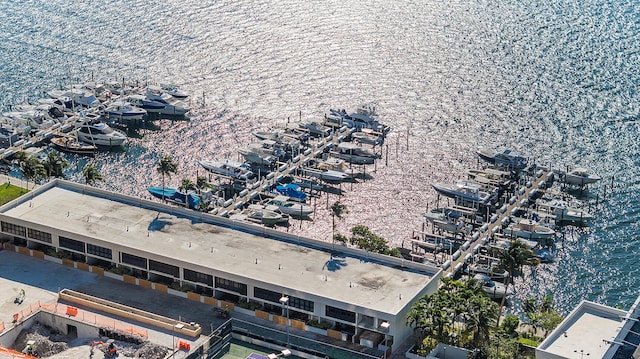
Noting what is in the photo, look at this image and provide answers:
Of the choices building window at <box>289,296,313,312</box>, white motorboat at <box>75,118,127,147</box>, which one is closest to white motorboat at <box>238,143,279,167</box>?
white motorboat at <box>75,118,127,147</box>

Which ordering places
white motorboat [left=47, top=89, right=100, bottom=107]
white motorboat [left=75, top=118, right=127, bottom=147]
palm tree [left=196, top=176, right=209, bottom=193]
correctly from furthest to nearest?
white motorboat [left=47, top=89, right=100, bottom=107] → white motorboat [left=75, top=118, right=127, bottom=147] → palm tree [left=196, top=176, right=209, bottom=193]

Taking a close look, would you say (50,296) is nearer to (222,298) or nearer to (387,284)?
(222,298)

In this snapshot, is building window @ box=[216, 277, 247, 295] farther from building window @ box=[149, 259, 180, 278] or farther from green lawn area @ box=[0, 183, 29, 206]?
green lawn area @ box=[0, 183, 29, 206]

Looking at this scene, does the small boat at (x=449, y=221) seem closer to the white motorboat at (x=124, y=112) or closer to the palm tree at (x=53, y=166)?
the palm tree at (x=53, y=166)

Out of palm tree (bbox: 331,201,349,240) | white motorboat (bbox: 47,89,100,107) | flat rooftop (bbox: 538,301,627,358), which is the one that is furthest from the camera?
white motorboat (bbox: 47,89,100,107)

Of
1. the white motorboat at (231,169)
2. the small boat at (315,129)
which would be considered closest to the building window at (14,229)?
the white motorboat at (231,169)

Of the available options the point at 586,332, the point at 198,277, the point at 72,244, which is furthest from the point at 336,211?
the point at 586,332
